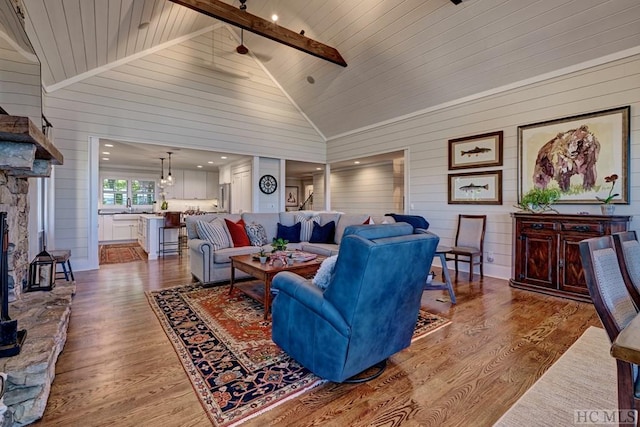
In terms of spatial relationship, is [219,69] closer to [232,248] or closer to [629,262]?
A: [232,248]

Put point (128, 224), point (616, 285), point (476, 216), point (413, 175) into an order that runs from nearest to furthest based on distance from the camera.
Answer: point (616, 285) → point (476, 216) → point (413, 175) → point (128, 224)

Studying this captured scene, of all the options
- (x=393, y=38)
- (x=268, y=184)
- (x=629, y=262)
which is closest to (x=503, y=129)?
(x=393, y=38)

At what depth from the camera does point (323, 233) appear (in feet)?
17.9

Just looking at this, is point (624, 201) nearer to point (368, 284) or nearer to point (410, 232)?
point (410, 232)

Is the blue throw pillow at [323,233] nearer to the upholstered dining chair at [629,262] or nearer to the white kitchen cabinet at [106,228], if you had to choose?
the upholstered dining chair at [629,262]

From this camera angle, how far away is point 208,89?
643cm

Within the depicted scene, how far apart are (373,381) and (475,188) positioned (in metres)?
4.04

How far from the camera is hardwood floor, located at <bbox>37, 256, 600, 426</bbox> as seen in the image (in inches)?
65.8

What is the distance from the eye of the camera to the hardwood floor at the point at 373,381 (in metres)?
1.67

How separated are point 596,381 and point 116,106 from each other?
7204mm

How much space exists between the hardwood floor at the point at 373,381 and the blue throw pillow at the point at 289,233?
96.1 inches

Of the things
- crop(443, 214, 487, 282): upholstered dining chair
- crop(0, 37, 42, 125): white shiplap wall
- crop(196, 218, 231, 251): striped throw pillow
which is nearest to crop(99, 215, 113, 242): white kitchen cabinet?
crop(196, 218, 231, 251): striped throw pillow

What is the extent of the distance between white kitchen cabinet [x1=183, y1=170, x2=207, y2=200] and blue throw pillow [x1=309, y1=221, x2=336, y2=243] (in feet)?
21.0

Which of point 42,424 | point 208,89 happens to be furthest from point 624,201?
point 208,89
